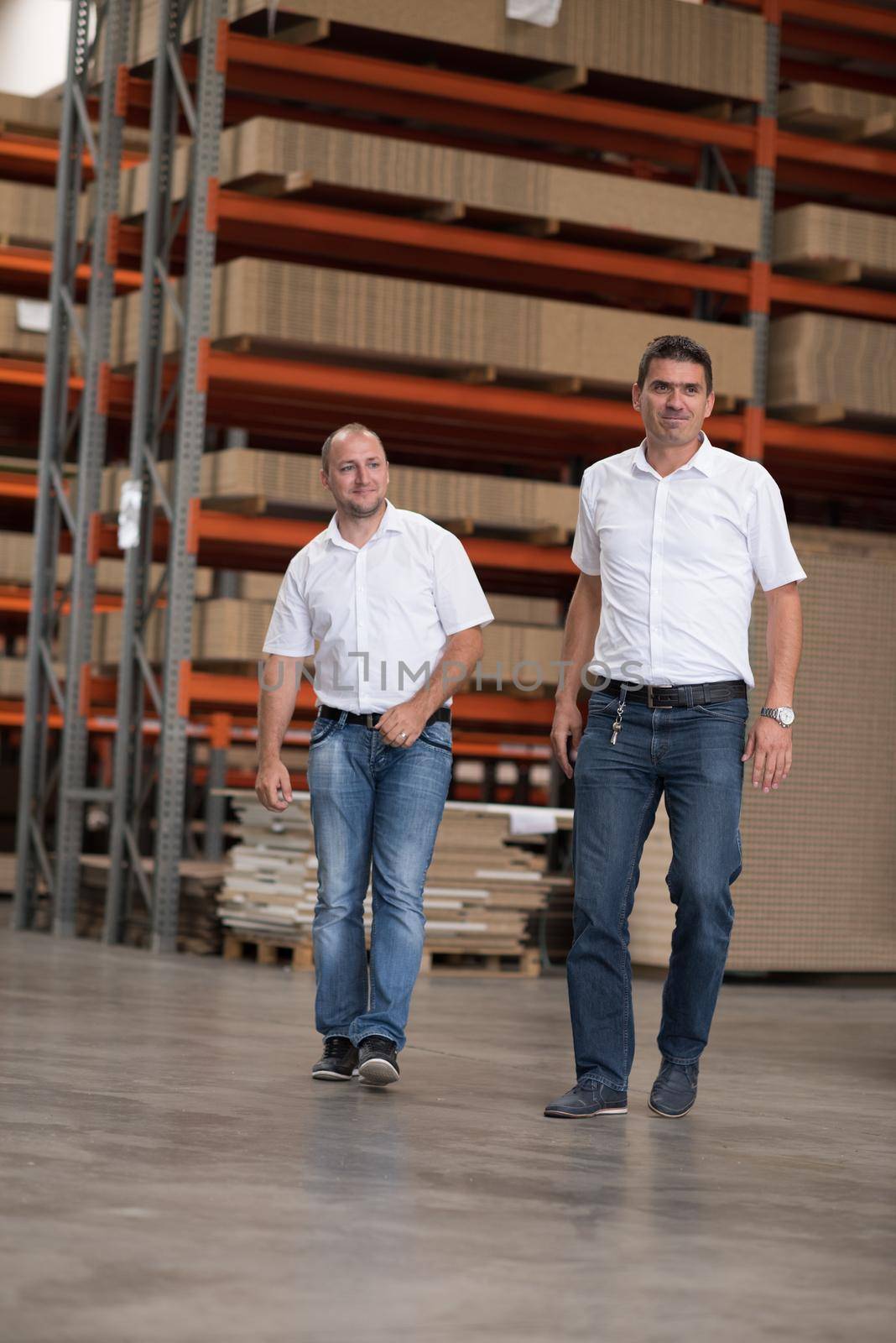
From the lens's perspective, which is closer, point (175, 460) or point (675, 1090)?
point (675, 1090)

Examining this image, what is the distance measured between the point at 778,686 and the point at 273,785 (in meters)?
1.40

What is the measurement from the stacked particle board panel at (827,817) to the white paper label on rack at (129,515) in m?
3.15

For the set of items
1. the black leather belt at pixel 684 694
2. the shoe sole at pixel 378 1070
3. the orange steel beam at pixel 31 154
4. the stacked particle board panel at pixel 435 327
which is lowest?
the shoe sole at pixel 378 1070

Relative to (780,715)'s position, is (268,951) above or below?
below

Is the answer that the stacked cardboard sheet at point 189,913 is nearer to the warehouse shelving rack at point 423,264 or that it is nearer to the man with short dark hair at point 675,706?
the warehouse shelving rack at point 423,264

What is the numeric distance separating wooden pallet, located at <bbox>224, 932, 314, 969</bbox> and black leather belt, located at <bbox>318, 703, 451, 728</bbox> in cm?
404

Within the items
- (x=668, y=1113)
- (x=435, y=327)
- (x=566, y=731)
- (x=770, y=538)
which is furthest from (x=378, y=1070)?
(x=435, y=327)

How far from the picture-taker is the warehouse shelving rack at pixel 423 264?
9656 mm

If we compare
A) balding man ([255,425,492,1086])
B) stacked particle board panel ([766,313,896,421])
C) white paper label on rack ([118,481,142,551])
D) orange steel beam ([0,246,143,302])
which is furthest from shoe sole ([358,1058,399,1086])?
orange steel beam ([0,246,143,302])

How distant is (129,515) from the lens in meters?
10.4

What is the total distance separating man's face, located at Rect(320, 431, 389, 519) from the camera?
5.17 meters

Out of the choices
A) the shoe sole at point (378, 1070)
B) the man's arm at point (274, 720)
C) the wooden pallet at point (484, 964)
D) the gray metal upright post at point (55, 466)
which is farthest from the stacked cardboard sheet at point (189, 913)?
the shoe sole at point (378, 1070)

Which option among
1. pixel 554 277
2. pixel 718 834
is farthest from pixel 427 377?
pixel 718 834

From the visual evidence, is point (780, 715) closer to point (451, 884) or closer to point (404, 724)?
point (404, 724)
